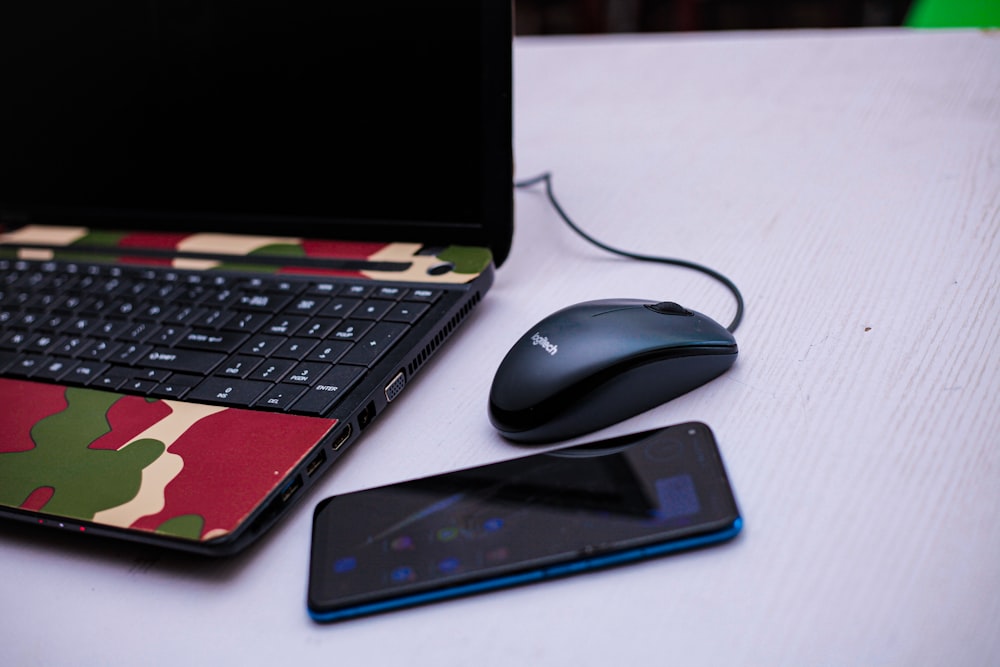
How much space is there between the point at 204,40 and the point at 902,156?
575 millimetres

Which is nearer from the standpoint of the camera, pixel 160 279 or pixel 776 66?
pixel 160 279

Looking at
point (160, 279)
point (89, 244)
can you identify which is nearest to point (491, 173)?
point (160, 279)

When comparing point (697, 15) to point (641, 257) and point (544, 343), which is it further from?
point (544, 343)

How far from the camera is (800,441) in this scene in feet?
1.28

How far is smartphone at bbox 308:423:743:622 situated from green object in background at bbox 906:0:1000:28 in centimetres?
91

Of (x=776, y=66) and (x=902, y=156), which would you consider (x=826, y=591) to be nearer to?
(x=902, y=156)

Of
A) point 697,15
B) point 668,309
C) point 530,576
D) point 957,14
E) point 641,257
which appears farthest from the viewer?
point 697,15

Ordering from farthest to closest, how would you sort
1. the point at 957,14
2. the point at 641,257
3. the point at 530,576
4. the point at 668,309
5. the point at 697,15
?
the point at 697,15 → the point at 957,14 → the point at 641,257 → the point at 668,309 → the point at 530,576

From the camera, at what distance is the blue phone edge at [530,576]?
0.33 meters

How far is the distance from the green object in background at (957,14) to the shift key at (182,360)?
3.36 feet

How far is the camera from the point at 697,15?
2.29m

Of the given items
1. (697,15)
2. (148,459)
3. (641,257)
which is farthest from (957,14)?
(697,15)

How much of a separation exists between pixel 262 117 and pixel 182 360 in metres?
0.22

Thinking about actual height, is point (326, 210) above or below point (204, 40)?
below
